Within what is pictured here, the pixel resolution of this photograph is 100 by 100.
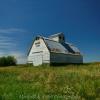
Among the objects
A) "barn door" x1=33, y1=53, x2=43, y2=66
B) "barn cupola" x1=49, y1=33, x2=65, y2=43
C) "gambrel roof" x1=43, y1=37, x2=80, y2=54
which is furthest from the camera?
"barn cupola" x1=49, y1=33, x2=65, y2=43

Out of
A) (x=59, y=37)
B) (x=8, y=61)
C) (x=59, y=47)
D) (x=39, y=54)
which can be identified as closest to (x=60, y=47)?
(x=59, y=47)

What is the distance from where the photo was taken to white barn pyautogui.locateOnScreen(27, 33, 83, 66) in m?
44.8

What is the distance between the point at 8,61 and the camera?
186 ft

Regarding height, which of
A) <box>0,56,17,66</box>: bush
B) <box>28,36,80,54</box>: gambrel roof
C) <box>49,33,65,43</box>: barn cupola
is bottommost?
<box>0,56,17,66</box>: bush

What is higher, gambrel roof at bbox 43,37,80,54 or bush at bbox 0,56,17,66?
gambrel roof at bbox 43,37,80,54

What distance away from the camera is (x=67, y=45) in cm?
5328

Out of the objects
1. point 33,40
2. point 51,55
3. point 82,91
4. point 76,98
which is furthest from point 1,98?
point 33,40

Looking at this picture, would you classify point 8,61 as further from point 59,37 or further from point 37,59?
point 59,37

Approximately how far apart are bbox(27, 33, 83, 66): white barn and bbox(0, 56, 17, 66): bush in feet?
25.8

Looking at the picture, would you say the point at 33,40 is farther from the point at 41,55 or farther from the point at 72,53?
the point at 72,53

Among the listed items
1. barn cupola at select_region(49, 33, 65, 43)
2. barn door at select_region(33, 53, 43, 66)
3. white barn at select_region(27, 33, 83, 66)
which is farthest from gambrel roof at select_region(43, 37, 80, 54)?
barn door at select_region(33, 53, 43, 66)

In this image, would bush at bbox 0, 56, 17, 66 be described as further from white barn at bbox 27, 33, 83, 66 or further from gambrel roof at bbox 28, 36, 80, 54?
gambrel roof at bbox 28, 36, 80, 54

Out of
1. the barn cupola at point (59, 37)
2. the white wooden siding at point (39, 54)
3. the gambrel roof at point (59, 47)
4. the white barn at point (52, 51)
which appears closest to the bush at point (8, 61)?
the white barn at point (52, 51)

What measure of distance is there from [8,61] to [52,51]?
55.5 feet
